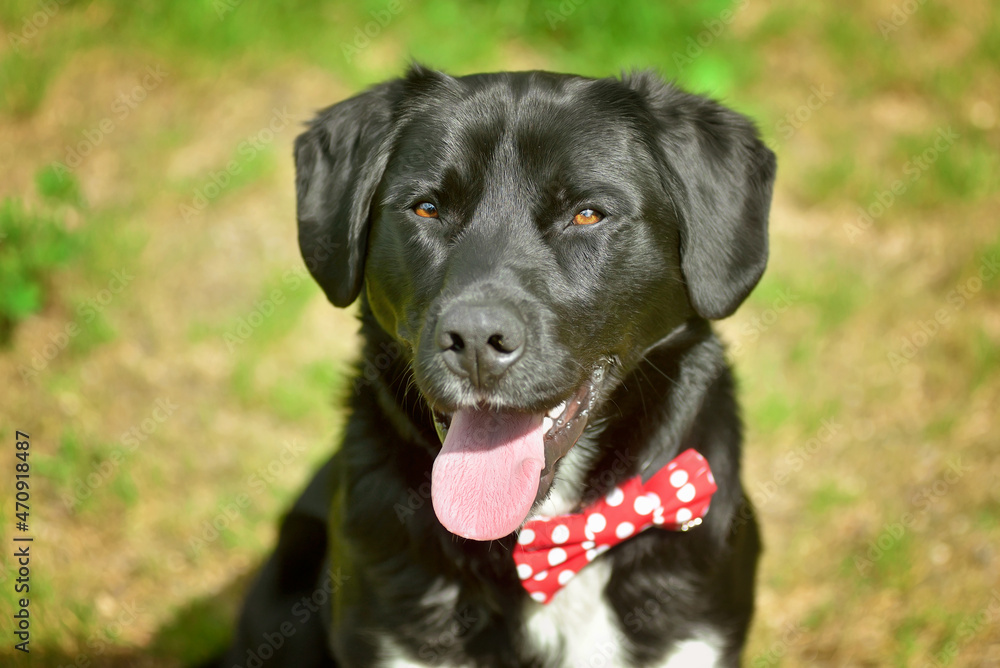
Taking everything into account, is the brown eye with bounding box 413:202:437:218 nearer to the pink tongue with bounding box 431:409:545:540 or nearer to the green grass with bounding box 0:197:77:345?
the pink tongue with bounding box 431:409:545:540

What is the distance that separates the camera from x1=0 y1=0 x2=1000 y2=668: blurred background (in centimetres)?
375

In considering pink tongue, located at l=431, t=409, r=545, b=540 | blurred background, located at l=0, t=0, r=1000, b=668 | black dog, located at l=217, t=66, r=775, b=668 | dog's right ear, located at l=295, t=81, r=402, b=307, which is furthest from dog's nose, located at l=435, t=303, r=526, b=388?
blurred background, located at l=0, t=0, r=1000, b=668

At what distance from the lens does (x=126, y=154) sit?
5.50 metres

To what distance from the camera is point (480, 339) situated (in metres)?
2.16

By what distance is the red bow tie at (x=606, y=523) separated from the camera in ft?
7.82

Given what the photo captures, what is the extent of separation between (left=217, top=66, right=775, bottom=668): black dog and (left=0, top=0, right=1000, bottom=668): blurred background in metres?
0.46

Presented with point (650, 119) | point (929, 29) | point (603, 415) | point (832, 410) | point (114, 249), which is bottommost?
point (832, 410)

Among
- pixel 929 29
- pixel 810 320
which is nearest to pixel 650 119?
pixel 810 320

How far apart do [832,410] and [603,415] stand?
8.12 feet

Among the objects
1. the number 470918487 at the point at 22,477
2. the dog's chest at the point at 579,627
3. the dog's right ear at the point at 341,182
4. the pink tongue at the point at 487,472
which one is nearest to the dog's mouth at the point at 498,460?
the pink tongue at the point at 487,472

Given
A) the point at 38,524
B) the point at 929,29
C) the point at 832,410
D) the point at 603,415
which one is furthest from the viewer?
the point at 929,29

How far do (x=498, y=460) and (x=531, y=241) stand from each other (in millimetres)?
611

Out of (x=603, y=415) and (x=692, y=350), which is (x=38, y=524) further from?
(x=692, y=350)

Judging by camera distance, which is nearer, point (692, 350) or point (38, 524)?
point (692, 350)
